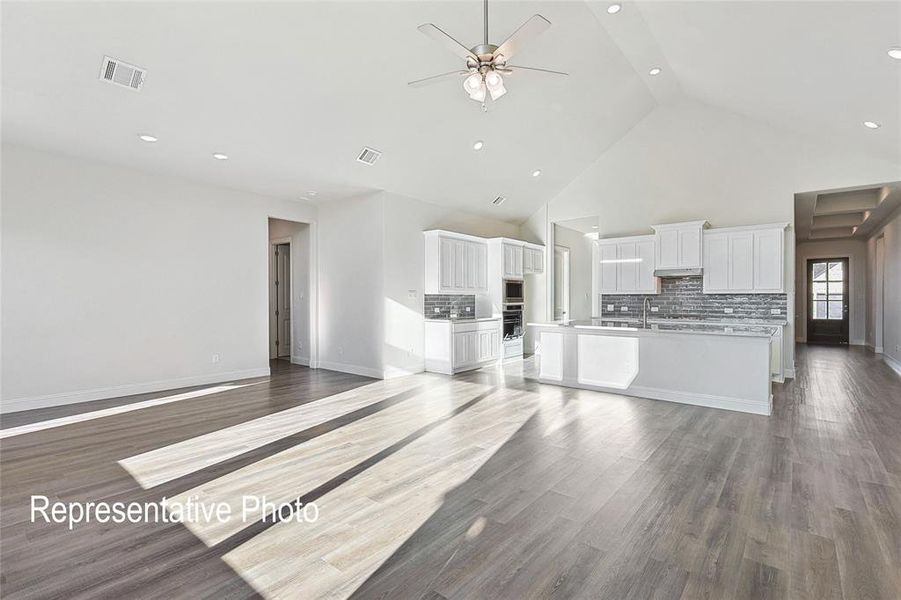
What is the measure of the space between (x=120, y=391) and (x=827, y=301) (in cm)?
1593

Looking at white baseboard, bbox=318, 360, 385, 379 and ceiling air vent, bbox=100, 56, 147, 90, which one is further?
white baseboard, bbox=318, 360, 385, 379

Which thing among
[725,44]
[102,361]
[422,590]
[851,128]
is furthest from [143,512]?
[851,128]

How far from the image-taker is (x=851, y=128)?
5547mm

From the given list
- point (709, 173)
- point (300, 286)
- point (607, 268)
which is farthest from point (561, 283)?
point (300, 286)

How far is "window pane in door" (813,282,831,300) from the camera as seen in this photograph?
39.9 feet

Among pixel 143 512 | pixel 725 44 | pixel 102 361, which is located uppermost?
pixel 725 44

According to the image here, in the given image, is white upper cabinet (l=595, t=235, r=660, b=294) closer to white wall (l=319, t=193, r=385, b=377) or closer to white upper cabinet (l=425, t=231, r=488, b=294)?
white upper cabinet (l=425, t=231, r=488, b=294)

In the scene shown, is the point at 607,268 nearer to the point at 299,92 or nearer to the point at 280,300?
the point at 299,92

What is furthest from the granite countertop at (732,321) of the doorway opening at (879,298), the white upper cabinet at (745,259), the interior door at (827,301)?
the interior door at (827,301)

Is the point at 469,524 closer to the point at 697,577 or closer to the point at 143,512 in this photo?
the point at 697,577

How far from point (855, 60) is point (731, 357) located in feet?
9.69

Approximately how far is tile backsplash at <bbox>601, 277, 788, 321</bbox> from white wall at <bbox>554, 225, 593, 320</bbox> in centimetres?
259

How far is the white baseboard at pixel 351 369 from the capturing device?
7.10 m

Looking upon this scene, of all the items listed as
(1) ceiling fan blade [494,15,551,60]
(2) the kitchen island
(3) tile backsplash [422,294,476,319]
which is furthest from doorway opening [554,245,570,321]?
(1) ceiling fan blade [494,15,551,60]
